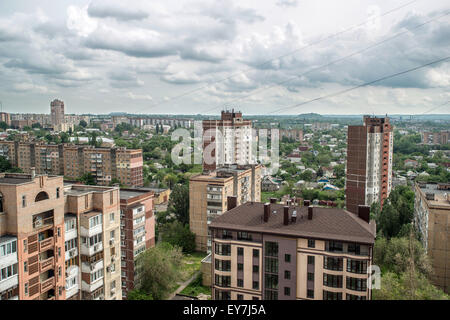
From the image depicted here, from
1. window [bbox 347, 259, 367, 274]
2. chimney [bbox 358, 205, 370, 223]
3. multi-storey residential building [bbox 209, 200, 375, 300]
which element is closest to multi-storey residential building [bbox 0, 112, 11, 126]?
multi-storey residential building [bbox 209, 200, 375, 300]

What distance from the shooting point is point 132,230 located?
959 centimetres

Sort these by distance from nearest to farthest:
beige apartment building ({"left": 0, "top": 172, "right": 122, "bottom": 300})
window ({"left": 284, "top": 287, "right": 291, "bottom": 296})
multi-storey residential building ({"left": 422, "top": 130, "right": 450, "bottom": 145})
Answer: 1. beige apartment building ({"left": 0, "top": 172, "right": 122, "bottom": 300})
2. window ({"left": 284, "top": 287, "right": 291, "bottom": 296})
3. multi-storey residential building ({"left": 422, "top": 130, "right": 450, "bottom": 145})

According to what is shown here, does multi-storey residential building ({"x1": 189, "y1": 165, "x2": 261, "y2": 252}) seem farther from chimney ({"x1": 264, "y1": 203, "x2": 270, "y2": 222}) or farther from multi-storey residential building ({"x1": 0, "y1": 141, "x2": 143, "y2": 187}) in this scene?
multi-storey residential building ({"x1": 0, "y1": 141, "x2": 143, "y2": 187})

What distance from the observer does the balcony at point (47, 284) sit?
533 centimetres

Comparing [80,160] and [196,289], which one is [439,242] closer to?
[196,289]

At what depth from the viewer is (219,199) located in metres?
13.5

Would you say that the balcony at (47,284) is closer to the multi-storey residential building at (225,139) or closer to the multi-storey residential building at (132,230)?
the multi-storey residential building at (132,230)

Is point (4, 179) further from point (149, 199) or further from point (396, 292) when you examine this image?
point (396, 292)

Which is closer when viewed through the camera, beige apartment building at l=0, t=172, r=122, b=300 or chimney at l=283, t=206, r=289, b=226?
beige apartment building at l=0, t=172, r=122, b=300

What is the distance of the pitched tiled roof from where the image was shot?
23.9ft

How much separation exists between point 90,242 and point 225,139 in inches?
713

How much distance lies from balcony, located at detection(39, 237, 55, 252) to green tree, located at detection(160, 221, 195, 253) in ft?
28.3
